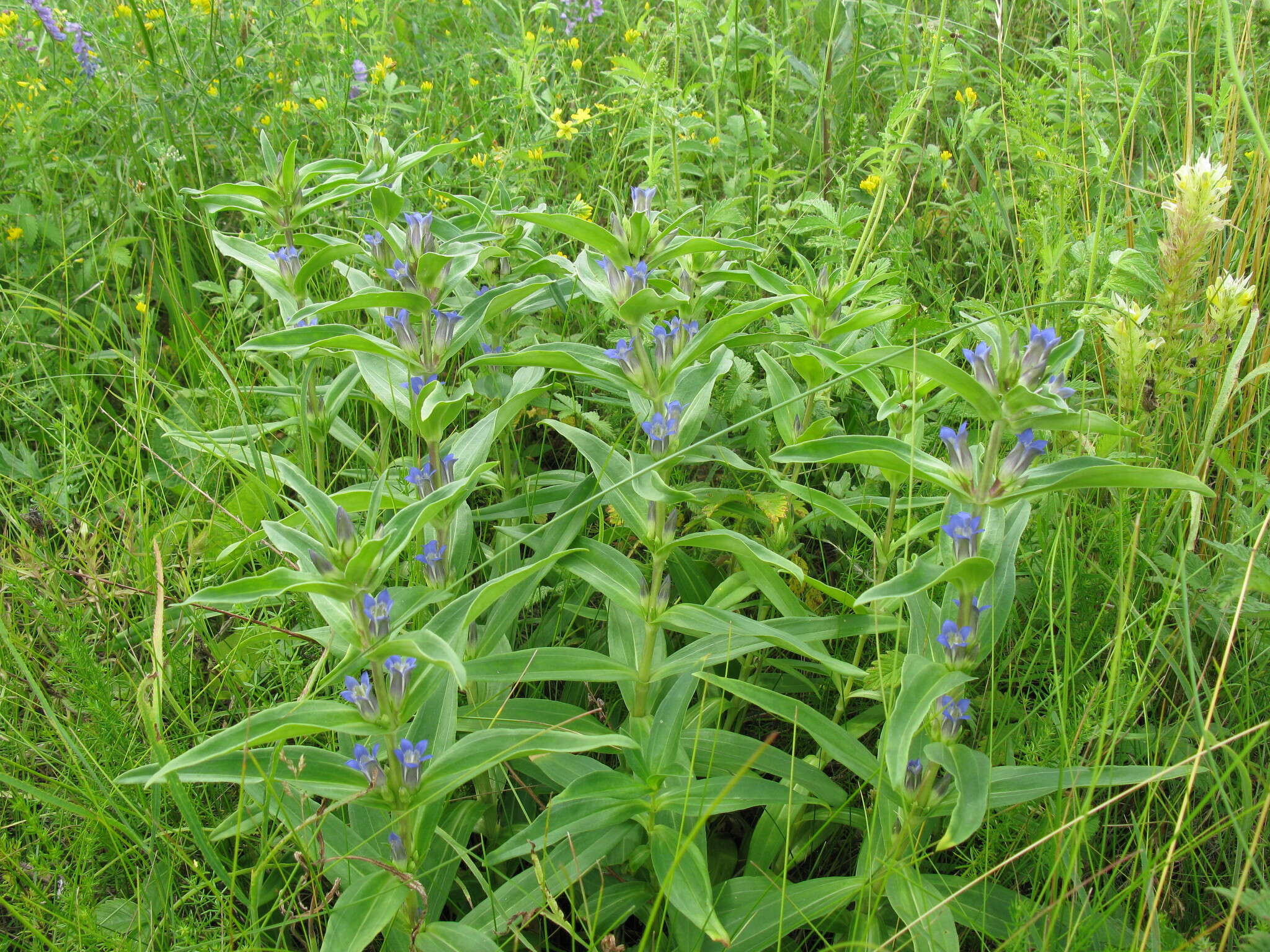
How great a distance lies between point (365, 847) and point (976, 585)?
115 centimetres

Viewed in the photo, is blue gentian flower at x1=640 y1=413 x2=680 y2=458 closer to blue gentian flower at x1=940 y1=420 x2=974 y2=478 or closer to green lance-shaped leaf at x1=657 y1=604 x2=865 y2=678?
green lance-shaped leaf at x1=657 y1=604 x2=865 y2=678

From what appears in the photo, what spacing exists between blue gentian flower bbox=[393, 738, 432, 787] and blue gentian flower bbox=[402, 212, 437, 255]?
1.02 m

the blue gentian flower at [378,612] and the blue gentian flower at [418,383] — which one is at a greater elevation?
the blue gentian flower at [418,383]

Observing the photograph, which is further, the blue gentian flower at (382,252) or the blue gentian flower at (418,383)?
the blue gentian flower at (382,252)

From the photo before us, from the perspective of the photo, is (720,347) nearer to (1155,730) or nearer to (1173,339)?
(1173,339)

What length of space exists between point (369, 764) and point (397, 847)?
0.15m

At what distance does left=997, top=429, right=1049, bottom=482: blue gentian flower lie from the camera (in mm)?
1550

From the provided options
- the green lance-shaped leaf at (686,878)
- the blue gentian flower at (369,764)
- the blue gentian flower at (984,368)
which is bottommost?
the green lance-shaped leaf at (686,878)

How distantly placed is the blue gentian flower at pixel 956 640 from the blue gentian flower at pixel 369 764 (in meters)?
0.93

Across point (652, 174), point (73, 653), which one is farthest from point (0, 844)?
point (652, 174)

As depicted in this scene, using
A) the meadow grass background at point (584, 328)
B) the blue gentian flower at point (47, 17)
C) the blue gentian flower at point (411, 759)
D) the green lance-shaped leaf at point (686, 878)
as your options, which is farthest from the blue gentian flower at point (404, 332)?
the blue gentian flower at point (47, 17)

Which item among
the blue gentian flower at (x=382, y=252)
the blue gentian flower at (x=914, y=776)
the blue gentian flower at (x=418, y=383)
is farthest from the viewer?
the blue gentian flower at (x=382, y=252)

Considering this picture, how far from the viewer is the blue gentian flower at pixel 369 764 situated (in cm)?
153

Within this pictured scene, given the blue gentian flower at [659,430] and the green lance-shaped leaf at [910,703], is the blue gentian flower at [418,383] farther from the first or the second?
the green lance-shaped leaf at [910,703]
